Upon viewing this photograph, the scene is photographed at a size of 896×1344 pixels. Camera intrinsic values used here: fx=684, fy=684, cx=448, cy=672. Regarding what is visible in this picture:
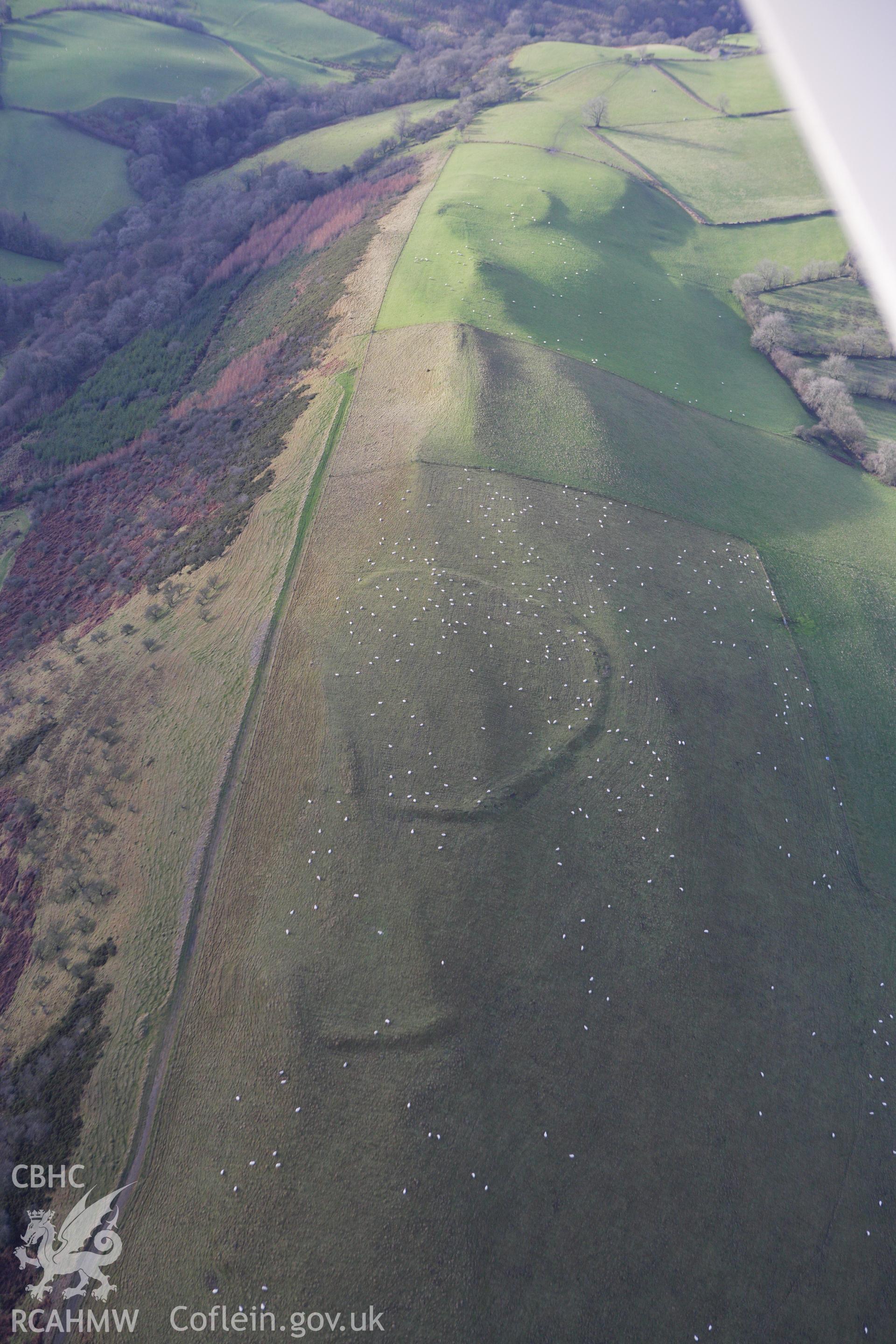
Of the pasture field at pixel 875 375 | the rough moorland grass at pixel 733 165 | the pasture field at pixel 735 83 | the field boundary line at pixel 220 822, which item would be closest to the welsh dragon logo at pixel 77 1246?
the field boundary line at pixel 220 822

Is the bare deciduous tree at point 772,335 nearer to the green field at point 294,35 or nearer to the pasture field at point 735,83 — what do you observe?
the pasture field at point 735,83

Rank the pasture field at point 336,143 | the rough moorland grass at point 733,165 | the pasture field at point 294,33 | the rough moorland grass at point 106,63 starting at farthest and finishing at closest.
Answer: the pasture field at point 294,33
the rough moorland grass at point 106,63
the pasture field at point 336,143
the rough moorland grass at point 733,165

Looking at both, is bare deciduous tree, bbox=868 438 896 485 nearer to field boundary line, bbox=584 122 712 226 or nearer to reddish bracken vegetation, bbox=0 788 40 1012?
field boundary line, bbox=584 122 712 226

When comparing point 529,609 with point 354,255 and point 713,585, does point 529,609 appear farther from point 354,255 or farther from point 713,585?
point 354,255

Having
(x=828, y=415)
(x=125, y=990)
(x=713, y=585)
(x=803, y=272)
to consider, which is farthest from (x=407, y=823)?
(x=803, y=272)

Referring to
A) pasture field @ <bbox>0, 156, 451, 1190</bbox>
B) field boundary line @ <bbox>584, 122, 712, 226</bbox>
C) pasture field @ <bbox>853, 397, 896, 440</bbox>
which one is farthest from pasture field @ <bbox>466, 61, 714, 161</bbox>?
pasture field @ <bbox>0, 156, 451, 1190</bbox>
